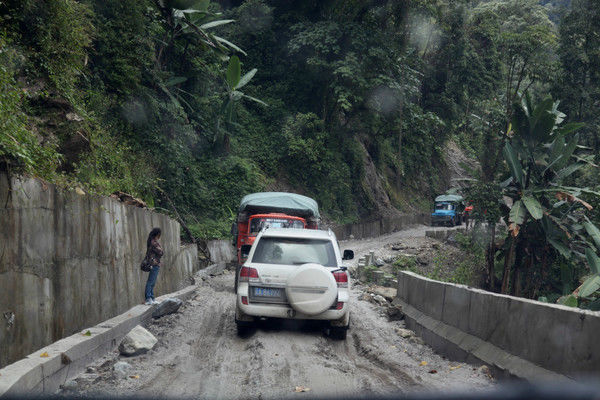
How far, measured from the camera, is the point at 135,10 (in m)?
21.0

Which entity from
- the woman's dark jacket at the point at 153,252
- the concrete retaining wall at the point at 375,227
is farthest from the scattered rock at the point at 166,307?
the concrete retaining wall at the point at 375,227

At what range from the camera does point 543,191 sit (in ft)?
65.4

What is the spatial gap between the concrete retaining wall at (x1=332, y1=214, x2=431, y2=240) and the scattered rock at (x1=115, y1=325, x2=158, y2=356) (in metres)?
27.6

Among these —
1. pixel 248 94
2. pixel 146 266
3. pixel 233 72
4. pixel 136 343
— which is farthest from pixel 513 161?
pixel 248 94

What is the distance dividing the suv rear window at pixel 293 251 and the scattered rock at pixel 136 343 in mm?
2252

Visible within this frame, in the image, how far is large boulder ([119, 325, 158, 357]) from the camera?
8102 millimetres

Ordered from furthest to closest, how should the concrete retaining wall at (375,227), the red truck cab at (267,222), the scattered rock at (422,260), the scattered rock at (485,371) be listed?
the concrete retaining wall at (375,227) < the scattered rock at (422,260) < the red truck cab at (267,222) < the scattered rock at (485,371)

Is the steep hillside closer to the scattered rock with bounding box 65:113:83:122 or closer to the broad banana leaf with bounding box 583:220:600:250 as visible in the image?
the scattered rock with bounding box 65:113:83:122

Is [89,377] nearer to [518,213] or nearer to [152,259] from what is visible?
[152,259]

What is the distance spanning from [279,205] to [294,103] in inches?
873

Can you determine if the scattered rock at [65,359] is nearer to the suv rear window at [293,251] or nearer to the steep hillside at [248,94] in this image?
the steep hillside at [248,94]

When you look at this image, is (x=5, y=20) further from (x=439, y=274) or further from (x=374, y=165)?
(x=374, y=165)

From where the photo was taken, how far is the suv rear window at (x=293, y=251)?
32.7 ft

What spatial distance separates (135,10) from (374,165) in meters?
29.1
